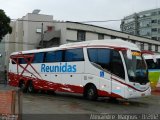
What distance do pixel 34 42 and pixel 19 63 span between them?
29.9 metres

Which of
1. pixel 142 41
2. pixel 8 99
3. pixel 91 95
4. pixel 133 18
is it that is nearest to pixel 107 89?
pixel 91 95

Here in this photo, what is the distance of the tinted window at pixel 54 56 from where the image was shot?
2564 centimetres

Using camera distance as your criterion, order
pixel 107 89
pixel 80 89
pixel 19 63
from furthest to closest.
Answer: pixel 19 63 < pixel 80 89 < pixel 107 89

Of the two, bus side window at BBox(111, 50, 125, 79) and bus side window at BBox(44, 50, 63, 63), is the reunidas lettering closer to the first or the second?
bus side window at BBox(44, 50, 63, 63)

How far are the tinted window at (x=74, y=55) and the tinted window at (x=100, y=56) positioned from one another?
886mm

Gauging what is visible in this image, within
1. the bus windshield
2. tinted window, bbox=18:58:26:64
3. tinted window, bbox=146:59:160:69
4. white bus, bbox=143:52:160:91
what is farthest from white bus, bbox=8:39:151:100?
tinted window, bbox=146:59:160:69

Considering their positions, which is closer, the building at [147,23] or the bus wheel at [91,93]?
the bus wheel at [91,93]

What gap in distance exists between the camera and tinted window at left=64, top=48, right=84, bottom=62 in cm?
2369

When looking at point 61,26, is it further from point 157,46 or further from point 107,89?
point 107,89

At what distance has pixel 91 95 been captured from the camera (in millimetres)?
22453

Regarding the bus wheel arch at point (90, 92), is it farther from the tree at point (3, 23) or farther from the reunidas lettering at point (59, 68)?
the tree at point (3, 23)

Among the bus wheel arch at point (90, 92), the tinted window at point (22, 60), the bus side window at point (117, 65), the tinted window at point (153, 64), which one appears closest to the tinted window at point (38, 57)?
the tinted window at point (22, 60)

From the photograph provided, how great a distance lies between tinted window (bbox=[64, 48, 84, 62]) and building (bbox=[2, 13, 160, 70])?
1125 inches

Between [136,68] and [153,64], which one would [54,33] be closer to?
[153,64]
